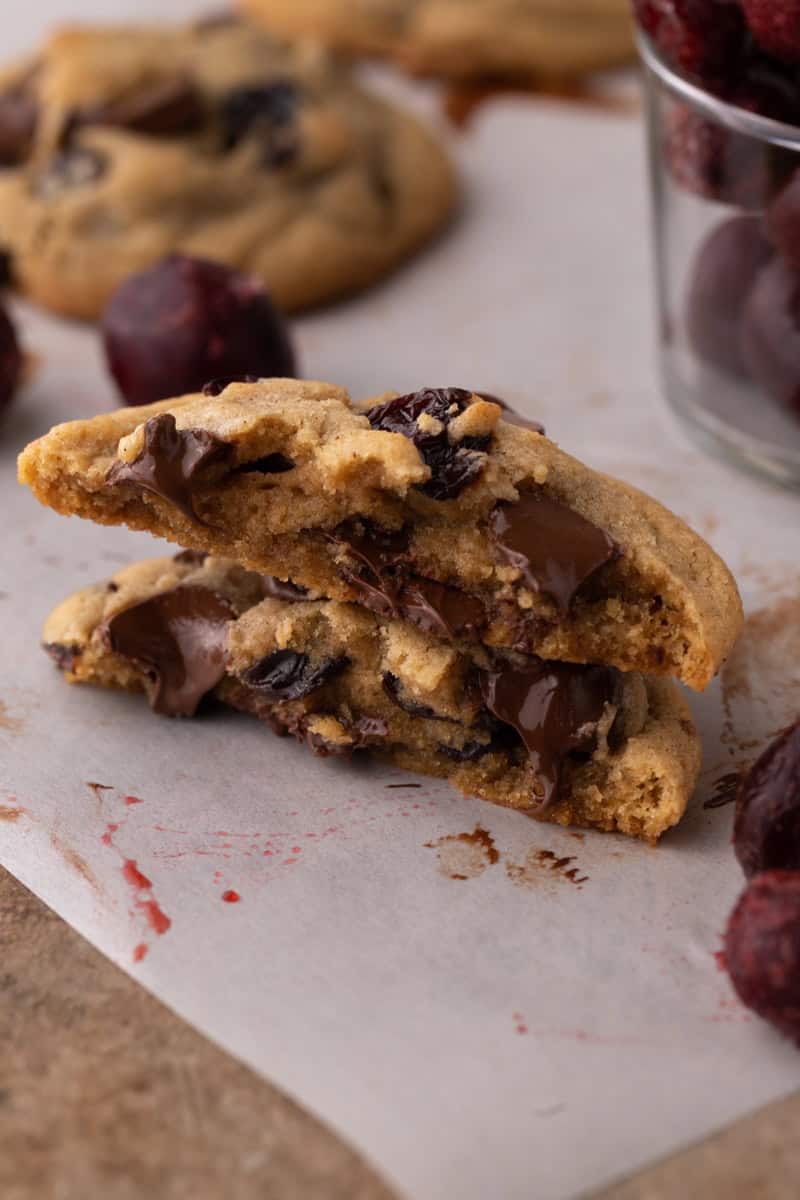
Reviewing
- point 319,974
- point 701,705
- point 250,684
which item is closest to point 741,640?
point 701,705

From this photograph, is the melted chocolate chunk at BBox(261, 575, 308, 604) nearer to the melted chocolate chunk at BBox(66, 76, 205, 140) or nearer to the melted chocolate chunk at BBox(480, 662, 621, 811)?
the melted chocolate chunk at BBox(480, 662, 621, 811)

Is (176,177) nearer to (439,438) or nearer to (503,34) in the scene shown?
(503,34)

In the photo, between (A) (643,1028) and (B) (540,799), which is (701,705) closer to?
(B) (540,799)

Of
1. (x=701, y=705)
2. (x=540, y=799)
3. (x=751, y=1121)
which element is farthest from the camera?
(x=701, y=705)

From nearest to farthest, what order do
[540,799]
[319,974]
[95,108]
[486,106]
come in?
[319,974]
[540,799]
[95,108]
[486,106]

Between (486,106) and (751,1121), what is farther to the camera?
(486,106)

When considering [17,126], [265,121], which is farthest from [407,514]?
[17,126]

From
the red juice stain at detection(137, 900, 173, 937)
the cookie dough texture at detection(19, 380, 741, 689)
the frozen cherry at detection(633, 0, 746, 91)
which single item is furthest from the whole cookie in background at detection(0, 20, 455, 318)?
the red juice stain at detection(137, 900, 173, 937)
